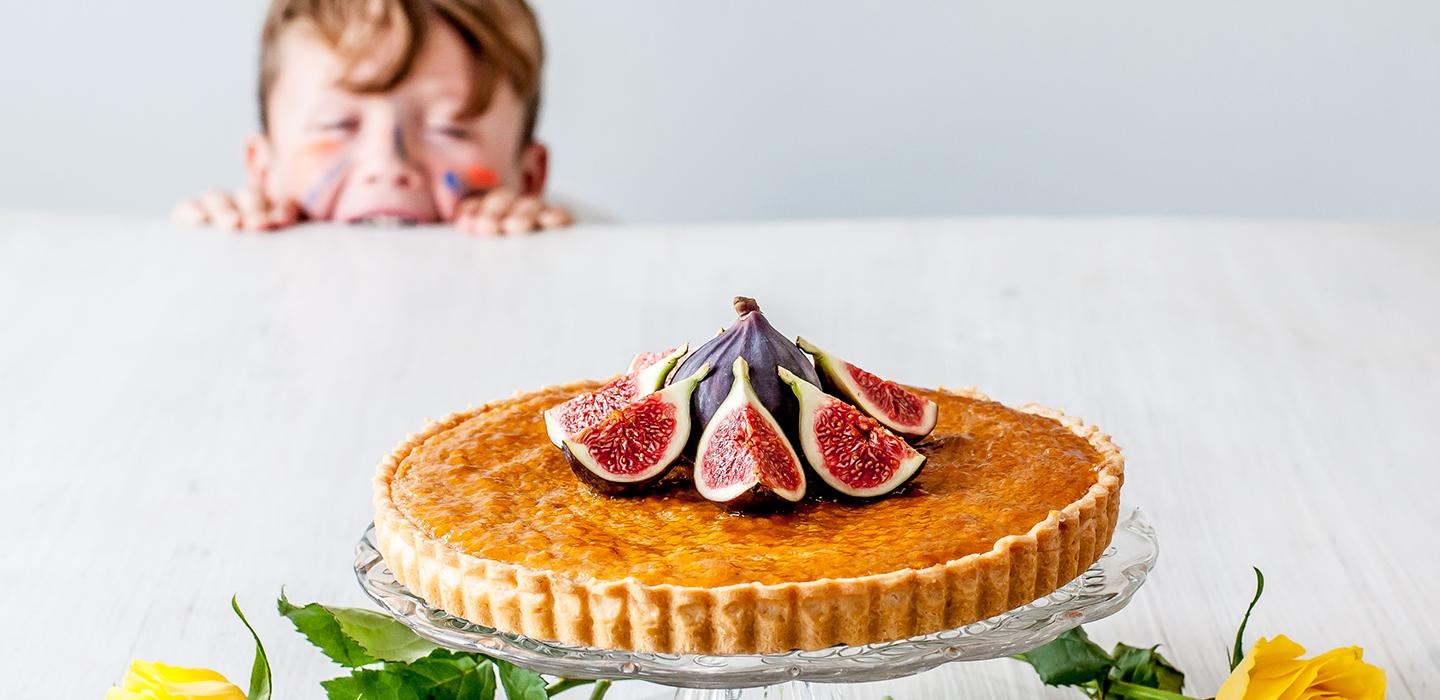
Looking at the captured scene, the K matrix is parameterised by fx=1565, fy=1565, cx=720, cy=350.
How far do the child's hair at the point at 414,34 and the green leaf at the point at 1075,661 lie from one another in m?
3.82

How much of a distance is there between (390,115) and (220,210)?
0.71 meters

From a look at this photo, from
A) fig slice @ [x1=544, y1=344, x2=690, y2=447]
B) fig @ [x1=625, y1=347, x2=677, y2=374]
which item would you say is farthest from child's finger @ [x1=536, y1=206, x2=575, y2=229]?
fig slice @ [x1=544, y1=344, x2=690, y2=447]

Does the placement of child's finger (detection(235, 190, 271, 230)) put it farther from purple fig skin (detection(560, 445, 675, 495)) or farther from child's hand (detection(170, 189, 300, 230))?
purple fig skin (detection(560, 445, 675, 495))

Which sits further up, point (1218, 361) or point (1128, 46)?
point (1128, 46)

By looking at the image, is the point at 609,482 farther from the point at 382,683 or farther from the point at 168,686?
the point at 168,686

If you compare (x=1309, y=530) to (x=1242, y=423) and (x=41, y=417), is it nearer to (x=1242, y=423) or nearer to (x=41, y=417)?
(x=1242, y=423)

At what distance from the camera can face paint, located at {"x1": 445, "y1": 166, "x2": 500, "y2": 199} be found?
18.4ft

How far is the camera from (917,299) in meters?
4.57

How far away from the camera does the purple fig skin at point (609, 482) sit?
2027 mm

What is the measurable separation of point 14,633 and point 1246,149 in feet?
21.6

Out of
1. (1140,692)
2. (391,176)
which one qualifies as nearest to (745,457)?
(1140,692)

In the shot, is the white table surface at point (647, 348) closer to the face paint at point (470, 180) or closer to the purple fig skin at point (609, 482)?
the face paint at point (470, 180)

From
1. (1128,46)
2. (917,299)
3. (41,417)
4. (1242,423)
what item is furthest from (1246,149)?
(41,417)

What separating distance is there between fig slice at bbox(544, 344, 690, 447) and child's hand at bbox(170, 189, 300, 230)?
3.57 meters
